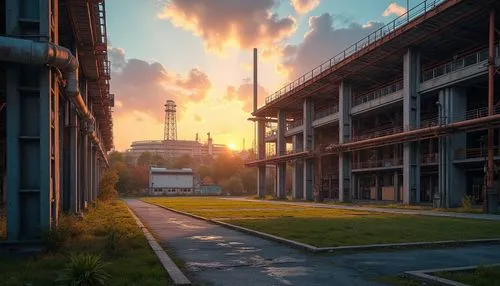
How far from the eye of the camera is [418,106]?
137ft

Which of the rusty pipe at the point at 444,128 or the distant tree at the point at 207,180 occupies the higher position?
the rusty pipe at the point at 444,128

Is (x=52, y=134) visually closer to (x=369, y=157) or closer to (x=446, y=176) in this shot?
(x=446, y=176)

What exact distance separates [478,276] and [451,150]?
3175 cm

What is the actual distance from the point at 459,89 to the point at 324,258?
31.3m

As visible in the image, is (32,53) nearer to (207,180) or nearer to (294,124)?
(294,124)

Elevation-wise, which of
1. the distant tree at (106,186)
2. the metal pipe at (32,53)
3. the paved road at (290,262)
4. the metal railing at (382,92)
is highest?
the metal railing at (382,92)

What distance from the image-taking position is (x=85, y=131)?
27.0 m

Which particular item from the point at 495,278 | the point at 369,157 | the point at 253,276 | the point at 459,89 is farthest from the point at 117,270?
the point at 369,157

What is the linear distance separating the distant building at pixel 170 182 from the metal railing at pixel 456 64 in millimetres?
78508

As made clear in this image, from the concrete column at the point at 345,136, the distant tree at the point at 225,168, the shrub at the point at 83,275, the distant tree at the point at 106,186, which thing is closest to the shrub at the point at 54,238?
the shrub at the point at 83,275

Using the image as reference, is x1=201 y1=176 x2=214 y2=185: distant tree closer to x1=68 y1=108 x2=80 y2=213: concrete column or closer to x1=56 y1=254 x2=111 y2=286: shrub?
x1=68 y1=108 x2=80 y2=213: concrete column

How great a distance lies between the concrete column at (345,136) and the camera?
53.2m

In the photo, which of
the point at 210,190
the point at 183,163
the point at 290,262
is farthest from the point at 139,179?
the point at 290,262

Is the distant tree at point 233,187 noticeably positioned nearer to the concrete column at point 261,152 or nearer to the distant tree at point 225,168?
the distant tree at point 225,168
